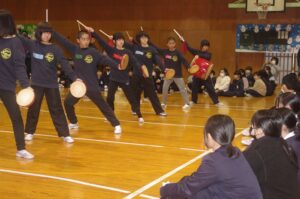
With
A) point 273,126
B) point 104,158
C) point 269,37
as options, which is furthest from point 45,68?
point 269,37

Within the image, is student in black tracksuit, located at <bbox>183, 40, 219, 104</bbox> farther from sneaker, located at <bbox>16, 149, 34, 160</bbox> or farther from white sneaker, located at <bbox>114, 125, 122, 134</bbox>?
sneaker, located at <bbox>16, 149, 34, 160</bbox>

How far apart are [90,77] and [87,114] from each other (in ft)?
9.00

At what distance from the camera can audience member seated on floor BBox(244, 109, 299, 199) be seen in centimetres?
313

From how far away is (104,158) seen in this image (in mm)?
6102

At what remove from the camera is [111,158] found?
6102 millimetres

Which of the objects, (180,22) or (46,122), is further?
(180,22)

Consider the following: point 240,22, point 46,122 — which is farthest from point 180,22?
point 46,122

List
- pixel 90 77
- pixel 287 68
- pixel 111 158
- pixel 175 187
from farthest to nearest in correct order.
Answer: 1. pixel 287 68
2. pixel 90 77
3. pixel 111 158
4. pixel 175 187

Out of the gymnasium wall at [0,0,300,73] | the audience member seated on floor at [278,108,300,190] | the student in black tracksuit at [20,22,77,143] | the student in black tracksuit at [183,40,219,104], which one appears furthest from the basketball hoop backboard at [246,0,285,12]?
the audience member seated on floor at [278,108,300,190]

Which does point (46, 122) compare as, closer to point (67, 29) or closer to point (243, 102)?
point (243, 102)

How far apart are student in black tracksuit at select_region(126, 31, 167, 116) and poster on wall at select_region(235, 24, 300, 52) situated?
7.80 metres

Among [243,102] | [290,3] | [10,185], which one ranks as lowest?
[243,102]

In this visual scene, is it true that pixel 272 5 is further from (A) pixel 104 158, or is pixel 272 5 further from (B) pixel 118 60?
(A) pixel 104 158

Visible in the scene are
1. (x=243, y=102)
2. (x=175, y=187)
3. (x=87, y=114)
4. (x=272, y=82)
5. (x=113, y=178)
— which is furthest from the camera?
(x=272, y=82)
